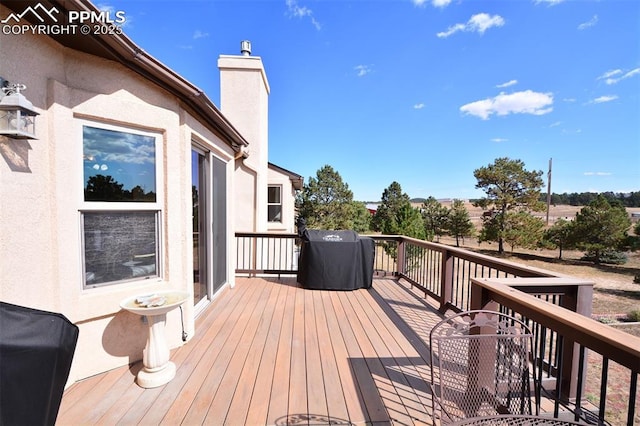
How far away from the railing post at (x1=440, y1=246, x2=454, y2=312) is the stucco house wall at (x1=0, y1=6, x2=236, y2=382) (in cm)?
336

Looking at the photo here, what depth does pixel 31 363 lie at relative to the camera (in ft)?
3.40

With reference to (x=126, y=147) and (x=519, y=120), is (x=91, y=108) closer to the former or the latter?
(x=126, y=147)

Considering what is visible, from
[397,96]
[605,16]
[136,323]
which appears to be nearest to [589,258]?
[397,96]

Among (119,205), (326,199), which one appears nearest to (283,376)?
(119,205)

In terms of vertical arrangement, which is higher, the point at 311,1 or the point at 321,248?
the point at 311,1

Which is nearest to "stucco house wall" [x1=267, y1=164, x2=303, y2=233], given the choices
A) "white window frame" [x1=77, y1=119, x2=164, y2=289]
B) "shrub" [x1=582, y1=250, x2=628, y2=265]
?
"white window frame" [x1=77, y1=119, x2=164, y2=289]

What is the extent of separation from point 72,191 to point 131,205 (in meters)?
0.42

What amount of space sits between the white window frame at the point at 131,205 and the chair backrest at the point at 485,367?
2561mm

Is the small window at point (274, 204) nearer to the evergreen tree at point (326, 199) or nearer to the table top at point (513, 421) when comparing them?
the table top at point (513, 421)

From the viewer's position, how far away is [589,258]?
1758 centimetres

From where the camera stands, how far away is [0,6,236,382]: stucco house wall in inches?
68.1

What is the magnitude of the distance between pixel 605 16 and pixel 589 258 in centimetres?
1978

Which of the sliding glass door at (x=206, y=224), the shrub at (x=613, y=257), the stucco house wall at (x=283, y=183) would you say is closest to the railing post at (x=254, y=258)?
the sliding glass door at (x=206, y=224)

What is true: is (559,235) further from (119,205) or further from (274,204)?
(119,205)
